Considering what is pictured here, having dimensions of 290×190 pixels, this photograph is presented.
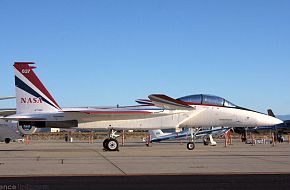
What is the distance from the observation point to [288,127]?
6325cm

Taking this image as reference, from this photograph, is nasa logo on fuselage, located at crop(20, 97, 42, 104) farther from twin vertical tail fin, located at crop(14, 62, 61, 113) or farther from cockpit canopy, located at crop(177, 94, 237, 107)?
cockpit canopy, located at crop(177, 94, 237, 107)

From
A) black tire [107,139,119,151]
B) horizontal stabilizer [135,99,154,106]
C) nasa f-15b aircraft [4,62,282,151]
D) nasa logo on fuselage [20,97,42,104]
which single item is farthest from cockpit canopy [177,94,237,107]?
nasa logo on fuselage [20,97,42,104]

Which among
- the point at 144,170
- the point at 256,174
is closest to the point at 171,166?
the point at 144,170

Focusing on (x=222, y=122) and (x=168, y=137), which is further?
(x=168, y=137)

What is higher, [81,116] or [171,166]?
[81,116]

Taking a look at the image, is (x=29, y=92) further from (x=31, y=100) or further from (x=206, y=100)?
(x=206, y=100)

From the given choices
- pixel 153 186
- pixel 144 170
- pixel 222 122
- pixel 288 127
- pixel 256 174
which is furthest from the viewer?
pixel 288 127

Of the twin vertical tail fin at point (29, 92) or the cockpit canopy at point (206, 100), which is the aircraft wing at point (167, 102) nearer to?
the cockpit canopy at point (206, 100)

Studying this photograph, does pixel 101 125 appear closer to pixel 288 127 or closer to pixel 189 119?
pixel 189 119

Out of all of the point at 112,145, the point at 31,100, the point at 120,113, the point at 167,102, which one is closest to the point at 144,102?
the point at 167,102

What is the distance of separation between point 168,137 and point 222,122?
405 inches

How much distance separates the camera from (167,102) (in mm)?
25156

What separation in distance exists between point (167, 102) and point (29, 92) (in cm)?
730

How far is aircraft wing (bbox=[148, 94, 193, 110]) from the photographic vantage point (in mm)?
24797
